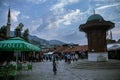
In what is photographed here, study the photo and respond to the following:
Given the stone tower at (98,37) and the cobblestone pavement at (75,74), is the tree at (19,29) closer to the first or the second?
the stone tower at (98,37)

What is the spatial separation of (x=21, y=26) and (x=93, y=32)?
22.3m

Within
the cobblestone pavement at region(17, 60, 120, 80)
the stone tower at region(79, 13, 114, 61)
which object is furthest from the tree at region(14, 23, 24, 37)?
the cobblestone pavement at region(17, 60, 120, 80)

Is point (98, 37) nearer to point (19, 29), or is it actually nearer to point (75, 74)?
point (75, 74)

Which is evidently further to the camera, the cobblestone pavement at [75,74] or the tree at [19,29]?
the tree at [19,29]

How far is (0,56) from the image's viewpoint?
1862cm

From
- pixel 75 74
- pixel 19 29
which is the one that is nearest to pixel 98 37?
pixel 75 74

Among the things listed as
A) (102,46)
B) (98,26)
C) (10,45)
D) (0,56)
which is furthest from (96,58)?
(10,45)

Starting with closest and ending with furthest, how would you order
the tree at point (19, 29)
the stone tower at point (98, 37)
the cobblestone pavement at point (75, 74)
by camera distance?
the cobblestone pavement at point (75, 74)
the stone tower at point (98, 37)
the tree at point (19, 29)

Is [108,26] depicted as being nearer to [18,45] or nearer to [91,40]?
[91,40]

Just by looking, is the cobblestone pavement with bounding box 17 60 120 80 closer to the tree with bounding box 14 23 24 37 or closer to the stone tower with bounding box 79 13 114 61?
the stone tower with bounding box 79 13 114 61

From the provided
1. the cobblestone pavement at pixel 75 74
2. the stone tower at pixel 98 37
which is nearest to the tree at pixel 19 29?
the stone tower at pixel 98 37

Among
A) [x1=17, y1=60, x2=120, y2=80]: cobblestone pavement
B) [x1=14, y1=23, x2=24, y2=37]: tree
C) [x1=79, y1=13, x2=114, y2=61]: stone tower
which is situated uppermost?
[x1=14, y1=23, x2=24, y2=37]: tree

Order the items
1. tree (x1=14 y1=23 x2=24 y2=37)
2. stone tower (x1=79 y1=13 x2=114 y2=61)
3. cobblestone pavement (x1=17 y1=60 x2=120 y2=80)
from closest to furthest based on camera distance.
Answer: cobblestone pavement (x1=17 y1=60 x2=120 y2=80) < stone tower (x1=79 y1=13 x2=114 y2=61) < tree (x1=14 y1=23 x2=24 y2=37)

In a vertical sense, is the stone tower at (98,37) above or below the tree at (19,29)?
below
